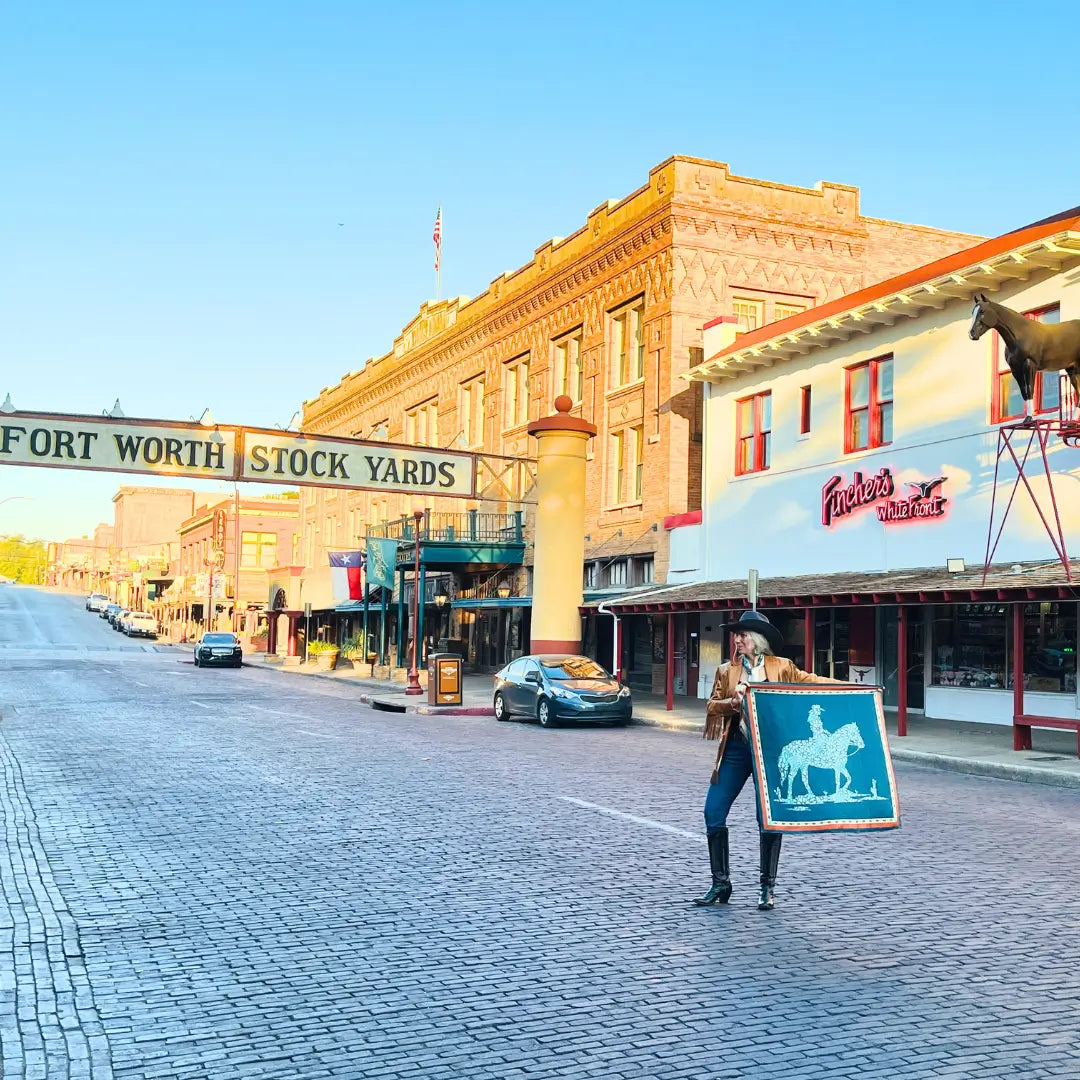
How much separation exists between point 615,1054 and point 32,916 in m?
4.04

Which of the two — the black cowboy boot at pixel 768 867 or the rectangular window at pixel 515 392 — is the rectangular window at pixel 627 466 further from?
the black cowboy boot at pixel 768 867

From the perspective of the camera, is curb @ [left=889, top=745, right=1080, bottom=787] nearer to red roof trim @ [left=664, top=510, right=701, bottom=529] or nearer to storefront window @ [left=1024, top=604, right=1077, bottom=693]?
storefront window @ [left=1024, top=604, right=1077, bottom=693]

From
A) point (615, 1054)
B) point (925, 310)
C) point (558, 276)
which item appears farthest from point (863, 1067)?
point (558, 276)

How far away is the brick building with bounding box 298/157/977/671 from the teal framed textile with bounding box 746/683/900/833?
21180mm

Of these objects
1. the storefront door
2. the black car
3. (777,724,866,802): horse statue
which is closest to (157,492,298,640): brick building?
the black car

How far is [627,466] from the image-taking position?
33625mm

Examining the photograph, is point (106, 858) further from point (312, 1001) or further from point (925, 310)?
point (925, 310)

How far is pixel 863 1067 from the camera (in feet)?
16.3

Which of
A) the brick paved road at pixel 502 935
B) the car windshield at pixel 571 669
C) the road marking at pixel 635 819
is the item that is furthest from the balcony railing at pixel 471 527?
the brick paved road at pixel 502 935

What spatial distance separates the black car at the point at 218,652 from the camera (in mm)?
49844

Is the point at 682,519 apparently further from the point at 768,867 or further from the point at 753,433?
the point at 768,867

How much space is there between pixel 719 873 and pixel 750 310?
86.6 ft

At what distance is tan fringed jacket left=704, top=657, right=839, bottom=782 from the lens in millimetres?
7812

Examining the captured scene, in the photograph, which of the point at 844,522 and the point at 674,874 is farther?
the point at 844,522
